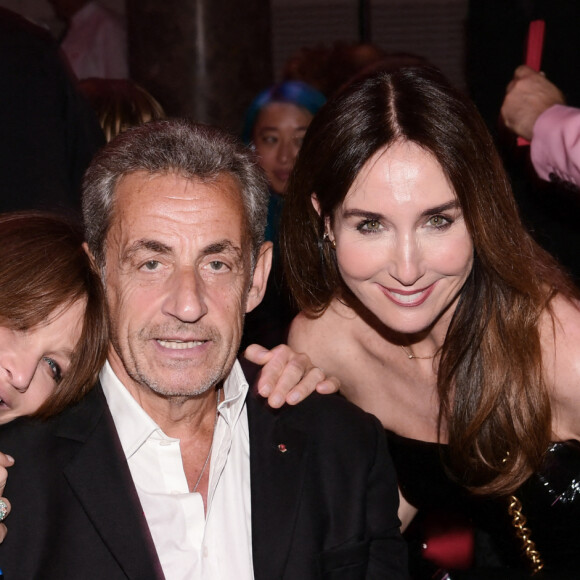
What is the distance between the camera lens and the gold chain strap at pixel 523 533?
3.03m

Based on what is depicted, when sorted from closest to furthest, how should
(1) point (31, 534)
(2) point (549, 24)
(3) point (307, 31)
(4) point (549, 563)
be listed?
(1) point (31, 534)
(4) point (549, 563)
(2) point (549, 24)
(3) point (307, 31)

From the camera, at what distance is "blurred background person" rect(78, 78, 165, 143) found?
406cm

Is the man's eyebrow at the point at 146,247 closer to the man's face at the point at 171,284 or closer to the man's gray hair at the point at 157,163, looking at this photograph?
the man's face at the point at 171,284

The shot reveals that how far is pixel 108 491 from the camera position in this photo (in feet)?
7.40

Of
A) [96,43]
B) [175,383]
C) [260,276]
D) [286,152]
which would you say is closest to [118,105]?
[286,152]

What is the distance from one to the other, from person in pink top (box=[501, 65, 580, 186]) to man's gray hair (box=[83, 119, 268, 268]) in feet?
3.51

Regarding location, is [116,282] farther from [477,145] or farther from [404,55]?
[404,55]

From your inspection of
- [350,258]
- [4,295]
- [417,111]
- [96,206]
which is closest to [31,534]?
[4,295]

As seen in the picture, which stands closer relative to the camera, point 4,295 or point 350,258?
point 4,295

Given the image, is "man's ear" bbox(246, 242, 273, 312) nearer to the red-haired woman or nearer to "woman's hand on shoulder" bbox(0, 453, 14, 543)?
the red-haired woman

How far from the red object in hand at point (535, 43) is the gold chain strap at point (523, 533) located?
1597 millimetres

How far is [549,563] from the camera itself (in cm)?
305

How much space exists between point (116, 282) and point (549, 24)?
2061mm

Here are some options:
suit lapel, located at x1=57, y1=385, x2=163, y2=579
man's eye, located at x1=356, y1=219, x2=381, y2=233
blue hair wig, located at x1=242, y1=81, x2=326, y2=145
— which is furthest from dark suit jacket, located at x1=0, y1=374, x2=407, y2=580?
blue hair wig, located at x1=242, y1=81, x2=326, y2=145
